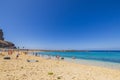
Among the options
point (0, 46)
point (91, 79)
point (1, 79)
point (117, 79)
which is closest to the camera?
point (1, 79)

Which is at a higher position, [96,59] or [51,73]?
[51,73]

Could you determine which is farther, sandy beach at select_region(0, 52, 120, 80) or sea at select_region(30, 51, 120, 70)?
sea at select_region(30, 51, 120, 70)

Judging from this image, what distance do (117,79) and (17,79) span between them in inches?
244

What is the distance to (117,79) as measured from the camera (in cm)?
869

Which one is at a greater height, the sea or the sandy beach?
the sandy beach

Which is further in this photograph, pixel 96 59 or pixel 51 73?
pixel 96 59

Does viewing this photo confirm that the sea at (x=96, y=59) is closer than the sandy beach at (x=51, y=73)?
No

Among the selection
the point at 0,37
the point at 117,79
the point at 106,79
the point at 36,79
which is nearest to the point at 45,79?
the point at 36,79

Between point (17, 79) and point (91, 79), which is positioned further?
point (91, 79)

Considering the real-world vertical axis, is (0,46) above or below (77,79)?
above

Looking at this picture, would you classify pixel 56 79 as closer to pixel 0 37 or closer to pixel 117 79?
pixel 117 79

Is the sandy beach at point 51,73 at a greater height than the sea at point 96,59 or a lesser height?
greater

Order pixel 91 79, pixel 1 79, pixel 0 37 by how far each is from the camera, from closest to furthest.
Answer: pixel 1 79 < pixel 91 79 < pixel 0 37

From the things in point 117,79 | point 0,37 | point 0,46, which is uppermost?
point 0,37
